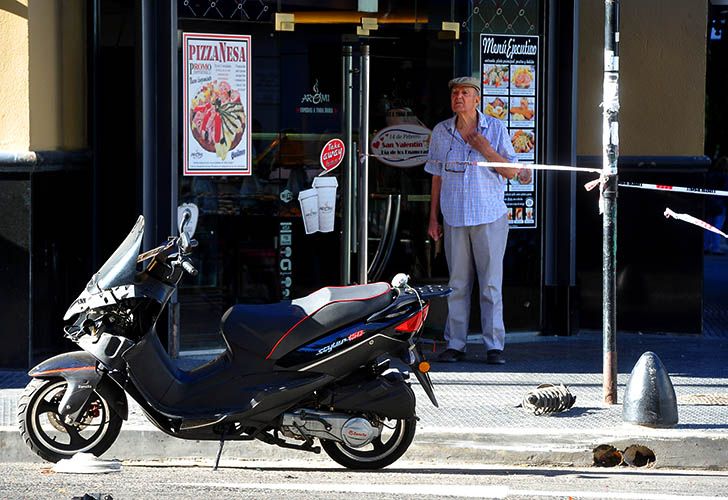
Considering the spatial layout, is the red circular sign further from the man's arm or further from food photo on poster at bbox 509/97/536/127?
food photo on poster at bbox 509/97/536/127

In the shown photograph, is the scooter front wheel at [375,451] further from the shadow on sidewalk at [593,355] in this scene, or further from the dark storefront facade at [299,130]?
the dark storefront facade at [299,130]

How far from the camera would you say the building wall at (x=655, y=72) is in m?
11.2

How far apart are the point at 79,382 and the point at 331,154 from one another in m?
3.86

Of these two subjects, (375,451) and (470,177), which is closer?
(375,451)

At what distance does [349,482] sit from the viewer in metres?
6.82

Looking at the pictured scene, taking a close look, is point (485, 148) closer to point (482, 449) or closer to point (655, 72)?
point (655, 72)

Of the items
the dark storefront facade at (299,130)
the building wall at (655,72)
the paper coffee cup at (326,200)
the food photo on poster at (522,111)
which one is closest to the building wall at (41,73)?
the dark storefront facade at (299,130)

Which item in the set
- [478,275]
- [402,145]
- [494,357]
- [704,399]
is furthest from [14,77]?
[704,399]

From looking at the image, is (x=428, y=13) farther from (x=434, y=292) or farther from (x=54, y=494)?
(x=54, y=494)

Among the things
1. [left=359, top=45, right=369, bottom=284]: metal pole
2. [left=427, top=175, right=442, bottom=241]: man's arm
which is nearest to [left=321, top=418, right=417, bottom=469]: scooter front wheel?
[left=359, top=45, right=369, bottom=284]: metal pole

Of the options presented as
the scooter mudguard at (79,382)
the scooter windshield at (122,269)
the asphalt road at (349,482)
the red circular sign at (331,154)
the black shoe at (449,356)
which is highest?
the red circular sign at (331,154)

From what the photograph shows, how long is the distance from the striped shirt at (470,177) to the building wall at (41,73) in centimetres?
283

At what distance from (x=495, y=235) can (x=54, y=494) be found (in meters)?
4.41

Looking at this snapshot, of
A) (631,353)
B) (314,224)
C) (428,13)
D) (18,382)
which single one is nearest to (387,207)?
(314,224)
